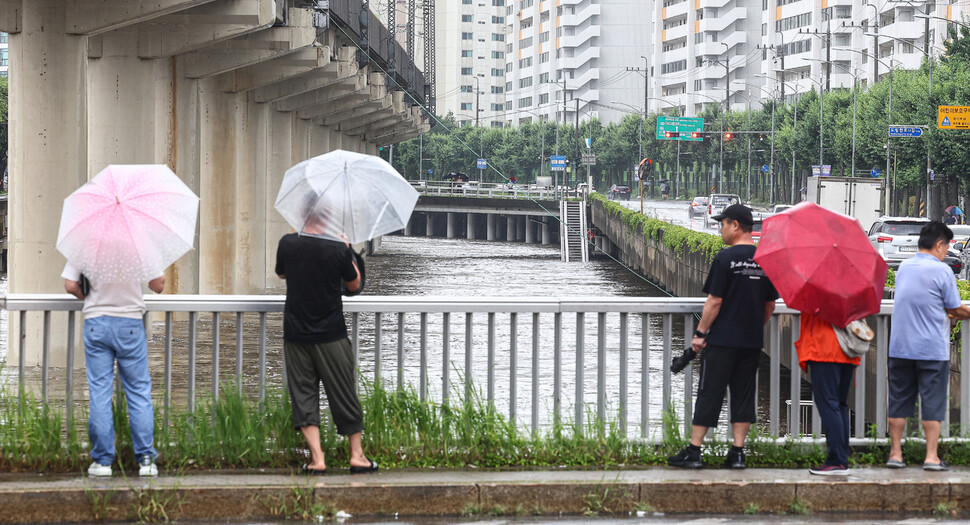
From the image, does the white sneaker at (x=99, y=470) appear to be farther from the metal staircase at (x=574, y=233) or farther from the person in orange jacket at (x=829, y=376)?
the metal staircase at (x=574, y=233)

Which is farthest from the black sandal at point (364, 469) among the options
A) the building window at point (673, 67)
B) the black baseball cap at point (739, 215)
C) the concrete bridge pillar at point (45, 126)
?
the building window at point (673, 67)

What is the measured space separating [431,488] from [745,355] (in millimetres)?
1911

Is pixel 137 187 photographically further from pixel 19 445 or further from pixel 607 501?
pixel 607 501

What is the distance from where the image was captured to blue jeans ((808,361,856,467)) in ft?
26.0

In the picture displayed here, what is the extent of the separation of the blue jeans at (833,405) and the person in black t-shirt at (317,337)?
8.17 feet

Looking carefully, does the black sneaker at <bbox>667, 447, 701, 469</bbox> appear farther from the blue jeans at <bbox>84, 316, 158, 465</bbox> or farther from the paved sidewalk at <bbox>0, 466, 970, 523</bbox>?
the blue jeans at <bbox>84, 316, 158, 465</bbox>

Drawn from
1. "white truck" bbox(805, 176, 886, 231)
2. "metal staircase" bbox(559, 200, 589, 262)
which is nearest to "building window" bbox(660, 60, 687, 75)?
"metal staircase" bbox(559, 200, 589, 262)

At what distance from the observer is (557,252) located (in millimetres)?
83625

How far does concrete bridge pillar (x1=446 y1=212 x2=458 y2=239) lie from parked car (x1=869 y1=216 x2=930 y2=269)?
73.1m

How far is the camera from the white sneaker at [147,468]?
7509 mm

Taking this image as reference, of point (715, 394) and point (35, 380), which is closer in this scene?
point (715, 394)

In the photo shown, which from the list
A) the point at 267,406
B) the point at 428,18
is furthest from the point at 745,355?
the point at 428,18

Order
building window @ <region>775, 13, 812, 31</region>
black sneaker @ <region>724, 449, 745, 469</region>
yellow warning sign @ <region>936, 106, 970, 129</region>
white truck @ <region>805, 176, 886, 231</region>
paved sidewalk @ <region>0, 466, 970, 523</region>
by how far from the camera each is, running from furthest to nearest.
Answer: building window @ <region>775, 13, 812, 31</region> → white truck @ <region>805, 176, 886, 231</region> → yellow warning sign @ <region>936, 106, 970, 129</region> → black sneaker @ <region>724, 449, 745, 469</region> → paved sidewalk @ <region>0, 466, 970, 523</region>

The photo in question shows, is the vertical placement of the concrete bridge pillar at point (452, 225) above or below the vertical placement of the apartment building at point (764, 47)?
below
